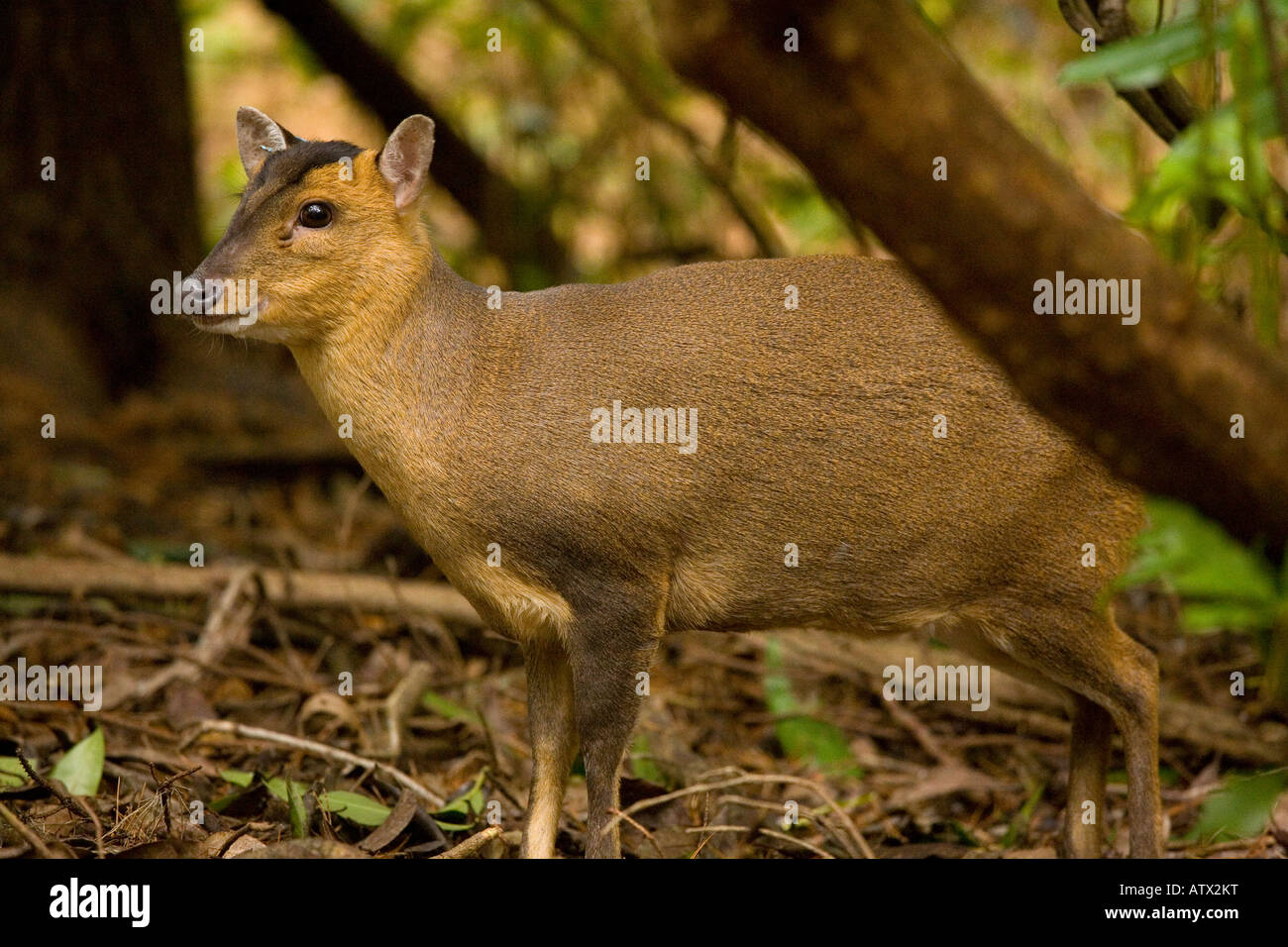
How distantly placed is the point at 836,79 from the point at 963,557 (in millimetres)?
2629

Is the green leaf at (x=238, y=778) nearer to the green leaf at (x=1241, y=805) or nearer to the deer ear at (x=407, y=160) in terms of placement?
the deer ear at (x=407, y=160)

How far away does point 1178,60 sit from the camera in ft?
9.53

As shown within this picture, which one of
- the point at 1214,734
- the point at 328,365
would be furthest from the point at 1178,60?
the point at 1214,734

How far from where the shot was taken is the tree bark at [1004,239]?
8.31ft

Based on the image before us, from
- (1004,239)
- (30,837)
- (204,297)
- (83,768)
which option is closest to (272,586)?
(83,768)

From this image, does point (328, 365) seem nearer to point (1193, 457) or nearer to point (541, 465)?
point (541, 465)

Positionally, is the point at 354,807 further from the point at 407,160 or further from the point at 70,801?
the point at 407,160

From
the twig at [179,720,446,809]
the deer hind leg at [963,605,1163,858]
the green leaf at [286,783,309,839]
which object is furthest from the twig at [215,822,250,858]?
the deer hind leg at [963,605,1163,858]

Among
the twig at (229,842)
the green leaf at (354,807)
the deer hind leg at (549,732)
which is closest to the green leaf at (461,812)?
the green leaf at (354,807)

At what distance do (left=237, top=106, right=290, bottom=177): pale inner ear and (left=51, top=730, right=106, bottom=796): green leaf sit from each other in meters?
2.11

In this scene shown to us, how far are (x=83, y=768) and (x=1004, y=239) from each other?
386 cm

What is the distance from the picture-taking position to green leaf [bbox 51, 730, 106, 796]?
4.97 metres

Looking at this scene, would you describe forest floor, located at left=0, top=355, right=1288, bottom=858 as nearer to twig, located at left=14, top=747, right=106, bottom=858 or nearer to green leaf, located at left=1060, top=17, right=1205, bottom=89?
twig, located at left=14, top=747, right=106, bottom=858
